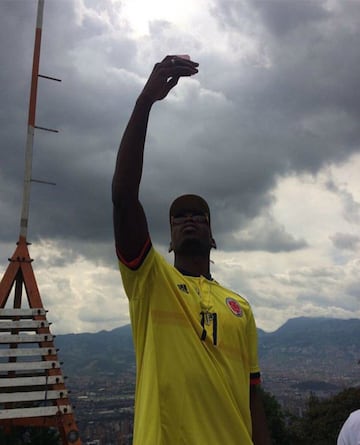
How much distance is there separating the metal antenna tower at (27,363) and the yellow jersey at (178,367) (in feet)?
27.9

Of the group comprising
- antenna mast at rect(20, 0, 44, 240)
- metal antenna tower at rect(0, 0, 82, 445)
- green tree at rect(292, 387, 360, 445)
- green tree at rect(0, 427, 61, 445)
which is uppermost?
antenna mast at rect(20, 0, 44, 240)

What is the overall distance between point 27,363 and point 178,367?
28.6 ft

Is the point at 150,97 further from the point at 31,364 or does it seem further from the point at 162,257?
the point at 31,364

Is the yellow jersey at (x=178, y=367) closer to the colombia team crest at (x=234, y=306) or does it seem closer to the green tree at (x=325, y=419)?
the colombia team crest at (x=234, y=306)

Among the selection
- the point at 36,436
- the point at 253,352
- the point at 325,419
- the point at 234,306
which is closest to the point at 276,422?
the point at 325,419

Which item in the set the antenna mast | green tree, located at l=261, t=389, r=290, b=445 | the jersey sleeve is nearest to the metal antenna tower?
the antenna mast

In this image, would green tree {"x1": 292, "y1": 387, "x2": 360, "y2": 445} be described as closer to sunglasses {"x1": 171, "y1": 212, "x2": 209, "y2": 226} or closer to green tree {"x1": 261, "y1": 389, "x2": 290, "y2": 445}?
green tree {"x1": 261, "y1": 389, "x2": 290, "y2": 445}

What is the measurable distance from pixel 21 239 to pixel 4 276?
0.98 metres

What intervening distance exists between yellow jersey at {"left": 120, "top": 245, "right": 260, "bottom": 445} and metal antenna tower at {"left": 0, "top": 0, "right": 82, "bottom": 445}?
8.51 metres

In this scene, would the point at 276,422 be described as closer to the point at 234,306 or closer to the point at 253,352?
the point at 253,352

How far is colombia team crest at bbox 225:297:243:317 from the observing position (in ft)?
8.25

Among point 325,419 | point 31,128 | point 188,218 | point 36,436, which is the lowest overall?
point 325,419

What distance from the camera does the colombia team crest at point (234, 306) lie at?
2516 mm

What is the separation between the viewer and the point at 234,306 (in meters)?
2.57
